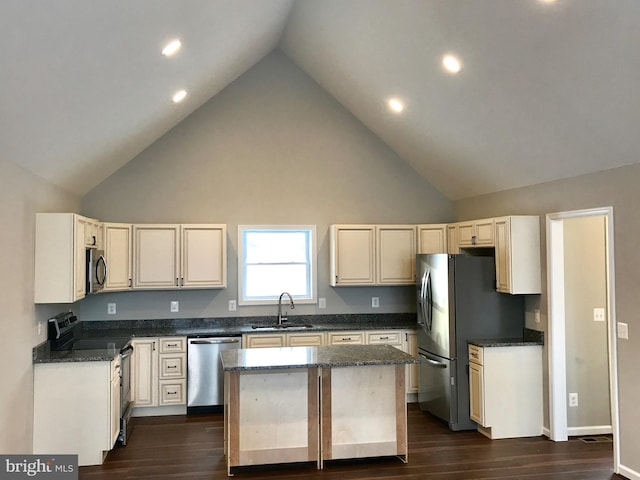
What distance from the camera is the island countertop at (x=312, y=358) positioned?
4020 millimetres

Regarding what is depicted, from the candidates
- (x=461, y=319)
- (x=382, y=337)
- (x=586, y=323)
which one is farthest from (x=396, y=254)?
(x=586, y=323)

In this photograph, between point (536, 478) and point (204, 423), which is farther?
point (204, 423)

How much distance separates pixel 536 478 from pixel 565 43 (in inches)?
125

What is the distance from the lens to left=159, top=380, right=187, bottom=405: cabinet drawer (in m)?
5.71

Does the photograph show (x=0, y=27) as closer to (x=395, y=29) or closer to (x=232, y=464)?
(x=395, y=29)

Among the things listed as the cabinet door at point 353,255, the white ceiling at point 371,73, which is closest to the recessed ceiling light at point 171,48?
the white ceiling at point 371,73

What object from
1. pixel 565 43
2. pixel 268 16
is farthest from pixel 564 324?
pixel 268 16

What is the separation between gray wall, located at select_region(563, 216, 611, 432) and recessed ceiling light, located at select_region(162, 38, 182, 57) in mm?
3812

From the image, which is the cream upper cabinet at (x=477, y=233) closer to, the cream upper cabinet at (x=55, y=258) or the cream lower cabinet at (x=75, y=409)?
the cream lower cabinet at (x=75, y=409)

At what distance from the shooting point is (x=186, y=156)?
6348 millimetres

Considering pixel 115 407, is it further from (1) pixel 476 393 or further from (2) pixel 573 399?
(2) pixel 573 399

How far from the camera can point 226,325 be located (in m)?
6.34

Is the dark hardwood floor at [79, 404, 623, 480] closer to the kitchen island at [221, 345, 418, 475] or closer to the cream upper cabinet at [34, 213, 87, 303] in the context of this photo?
the kitchen island at [221, 345, 418, 475]

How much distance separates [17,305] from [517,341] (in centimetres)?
442
